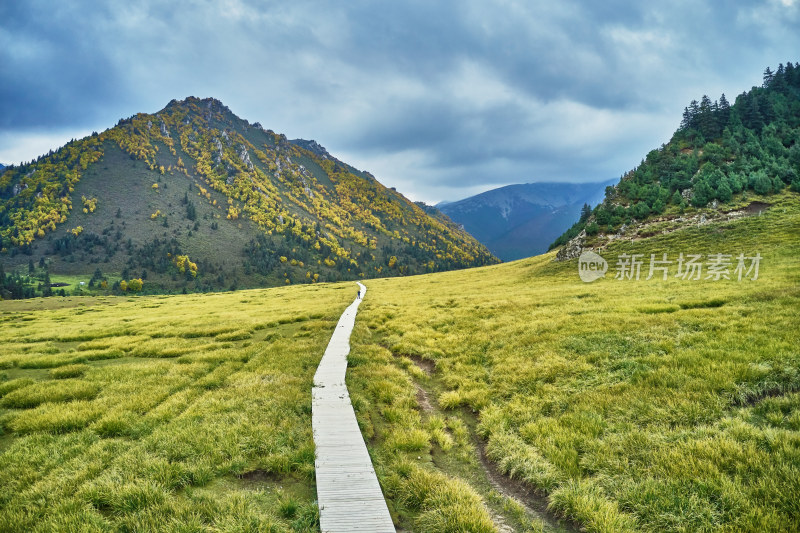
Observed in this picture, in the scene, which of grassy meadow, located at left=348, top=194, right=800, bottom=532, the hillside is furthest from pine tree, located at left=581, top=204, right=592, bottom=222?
grassy meadow, located at left=348, top=194, right=800, bottom=532

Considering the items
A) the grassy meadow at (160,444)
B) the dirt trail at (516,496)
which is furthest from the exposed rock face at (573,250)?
the dirt trail at (516,496)

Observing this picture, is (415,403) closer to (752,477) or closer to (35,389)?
(752,477)

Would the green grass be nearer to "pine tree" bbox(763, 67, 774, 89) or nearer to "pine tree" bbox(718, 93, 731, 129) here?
"pine tree" bbox(718, 93, 731, 129)

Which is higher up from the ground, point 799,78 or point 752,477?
point 799,78

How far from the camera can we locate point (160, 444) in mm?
7715

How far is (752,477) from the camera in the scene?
5.61m

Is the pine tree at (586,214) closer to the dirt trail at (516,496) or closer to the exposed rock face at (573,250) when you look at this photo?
the exposed rock face at (573,250)

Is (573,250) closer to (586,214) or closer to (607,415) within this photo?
(586,214)

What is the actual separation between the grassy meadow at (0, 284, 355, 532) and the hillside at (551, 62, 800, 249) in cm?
6478

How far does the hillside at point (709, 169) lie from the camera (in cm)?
6172

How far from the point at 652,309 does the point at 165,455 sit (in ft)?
71.0

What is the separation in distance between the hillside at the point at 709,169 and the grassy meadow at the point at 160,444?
64.8 meters

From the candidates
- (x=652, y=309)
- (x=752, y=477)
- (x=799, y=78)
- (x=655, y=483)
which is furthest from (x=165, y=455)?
(x=799, y=78)

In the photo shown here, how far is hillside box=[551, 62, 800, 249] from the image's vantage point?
6172 centimetres
